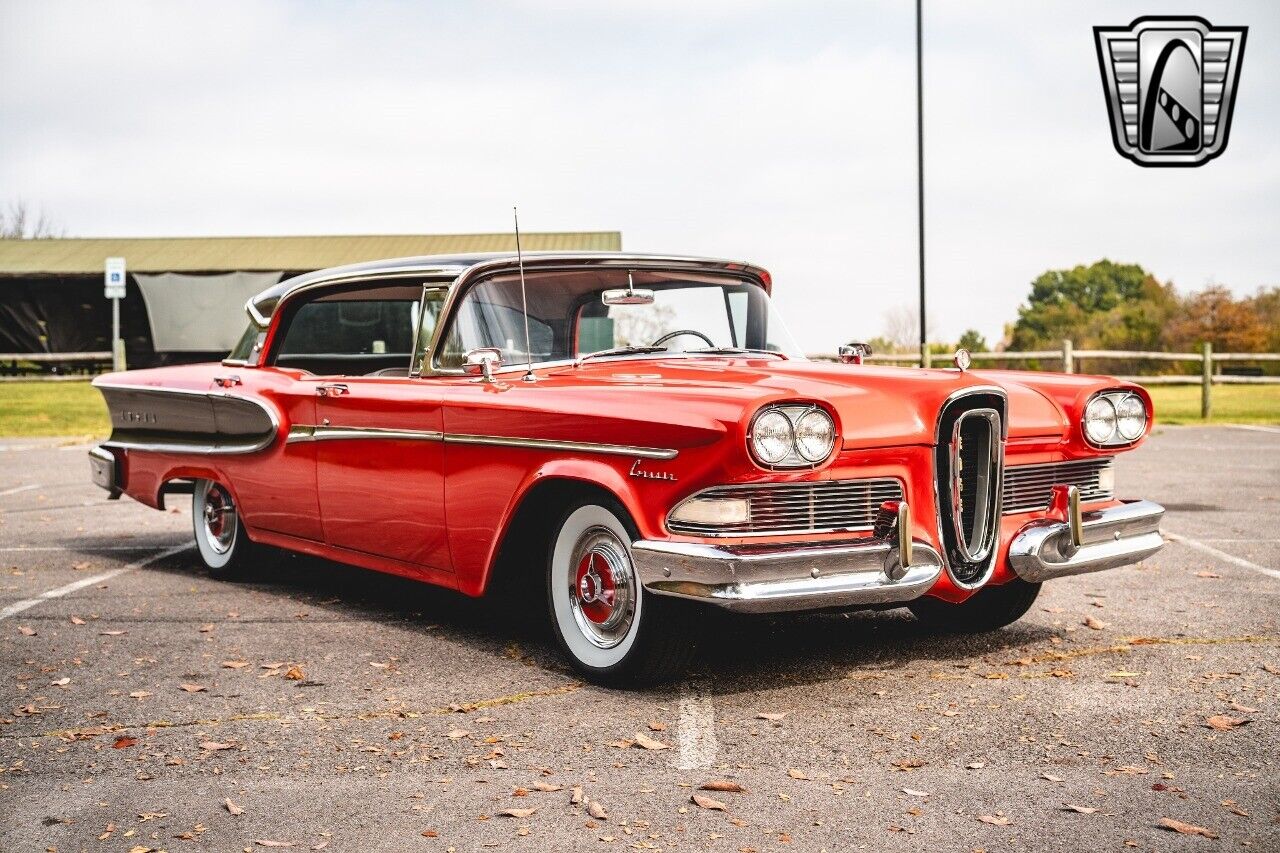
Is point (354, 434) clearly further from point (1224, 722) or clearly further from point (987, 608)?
point (1224, 722)

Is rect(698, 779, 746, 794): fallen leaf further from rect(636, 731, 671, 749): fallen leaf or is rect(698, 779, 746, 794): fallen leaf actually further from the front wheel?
the front wheel

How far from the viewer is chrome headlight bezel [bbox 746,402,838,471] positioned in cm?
417

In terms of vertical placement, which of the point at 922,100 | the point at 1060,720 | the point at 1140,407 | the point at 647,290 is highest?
the point at 922,100

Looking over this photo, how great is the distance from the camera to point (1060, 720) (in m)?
4.27

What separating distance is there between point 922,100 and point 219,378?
53.0 feet

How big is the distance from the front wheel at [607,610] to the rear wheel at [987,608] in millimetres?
1447

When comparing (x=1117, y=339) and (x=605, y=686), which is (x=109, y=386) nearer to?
(x=605, y=686)

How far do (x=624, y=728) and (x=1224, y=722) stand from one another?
1895 mm

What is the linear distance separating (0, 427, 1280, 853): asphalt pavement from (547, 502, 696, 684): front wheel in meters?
0.13

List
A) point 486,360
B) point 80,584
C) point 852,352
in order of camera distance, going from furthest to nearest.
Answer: point 80,584, point 852,352, point 486,360

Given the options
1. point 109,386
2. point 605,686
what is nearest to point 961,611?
point 605,686

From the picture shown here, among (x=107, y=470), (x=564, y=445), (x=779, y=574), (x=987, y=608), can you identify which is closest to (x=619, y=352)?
(x=564, y=445)

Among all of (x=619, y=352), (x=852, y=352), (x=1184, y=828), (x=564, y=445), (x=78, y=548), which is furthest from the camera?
(x=78, y=548)

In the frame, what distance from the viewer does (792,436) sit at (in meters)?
4.24
